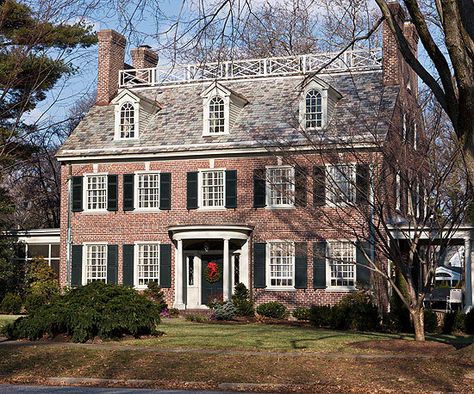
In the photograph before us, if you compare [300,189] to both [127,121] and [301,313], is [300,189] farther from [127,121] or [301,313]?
[127,121]

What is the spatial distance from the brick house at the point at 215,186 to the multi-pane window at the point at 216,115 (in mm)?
39

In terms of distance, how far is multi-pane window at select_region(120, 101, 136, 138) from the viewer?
3416cm

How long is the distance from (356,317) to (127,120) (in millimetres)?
13850

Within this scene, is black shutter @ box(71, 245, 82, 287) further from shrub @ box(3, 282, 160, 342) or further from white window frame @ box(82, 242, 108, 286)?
shrub @ box(3, 282, 160, 342)

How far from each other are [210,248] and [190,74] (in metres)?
8.22

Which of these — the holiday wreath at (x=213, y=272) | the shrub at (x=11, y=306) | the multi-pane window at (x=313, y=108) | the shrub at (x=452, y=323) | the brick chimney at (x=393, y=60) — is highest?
the brick chimney at (x=393, y=60)

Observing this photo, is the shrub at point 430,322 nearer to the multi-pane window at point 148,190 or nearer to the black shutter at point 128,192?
the multi-pane window at point 148,190

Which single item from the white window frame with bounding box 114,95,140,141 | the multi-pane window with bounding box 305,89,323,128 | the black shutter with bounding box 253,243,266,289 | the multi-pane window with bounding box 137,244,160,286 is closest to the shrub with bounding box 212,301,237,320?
the black shutter with bounding box 253,243,266,289

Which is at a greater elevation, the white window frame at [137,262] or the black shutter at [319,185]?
the black shutter at [319,185]

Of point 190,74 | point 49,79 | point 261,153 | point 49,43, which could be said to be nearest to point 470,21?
point 49,43

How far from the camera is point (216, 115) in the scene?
109 ft

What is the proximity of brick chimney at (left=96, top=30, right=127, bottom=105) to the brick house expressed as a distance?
104 mm

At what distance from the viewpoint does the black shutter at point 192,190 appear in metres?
32.2

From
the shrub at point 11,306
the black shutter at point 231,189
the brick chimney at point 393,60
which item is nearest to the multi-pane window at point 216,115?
the black shutter at point 231,189
